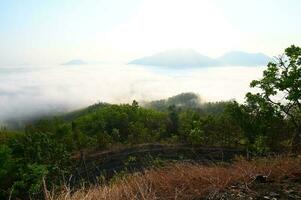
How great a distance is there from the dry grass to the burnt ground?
0.26ft

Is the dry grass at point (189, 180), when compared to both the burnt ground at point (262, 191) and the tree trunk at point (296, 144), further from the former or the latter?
the tree trunk at point (296, 144)

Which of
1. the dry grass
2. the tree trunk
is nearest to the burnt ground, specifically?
the dry grass

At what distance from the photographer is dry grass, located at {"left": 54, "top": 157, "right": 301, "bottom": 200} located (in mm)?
4250

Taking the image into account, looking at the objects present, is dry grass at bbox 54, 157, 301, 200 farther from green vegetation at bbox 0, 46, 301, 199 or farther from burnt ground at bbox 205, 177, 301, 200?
green vegetation at bbox 0, 46, 301, 199

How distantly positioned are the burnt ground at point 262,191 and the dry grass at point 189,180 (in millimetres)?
78

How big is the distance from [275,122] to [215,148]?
10.6 meters

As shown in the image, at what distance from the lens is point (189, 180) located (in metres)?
4.64

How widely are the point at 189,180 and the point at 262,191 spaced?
0.79 meters

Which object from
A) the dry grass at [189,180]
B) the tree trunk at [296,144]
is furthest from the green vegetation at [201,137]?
the dry grass at [189,180]

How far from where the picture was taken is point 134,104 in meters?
56.4

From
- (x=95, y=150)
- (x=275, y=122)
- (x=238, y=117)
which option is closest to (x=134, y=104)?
(x=95, y=150)

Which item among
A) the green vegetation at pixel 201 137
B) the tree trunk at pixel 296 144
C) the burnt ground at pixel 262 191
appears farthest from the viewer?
the green vegetation at pixel 201 137

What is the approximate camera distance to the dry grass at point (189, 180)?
4.25 m

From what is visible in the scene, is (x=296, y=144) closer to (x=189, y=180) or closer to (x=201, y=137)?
(x=189, y=180)
